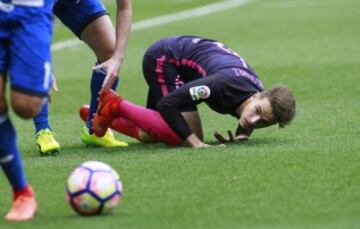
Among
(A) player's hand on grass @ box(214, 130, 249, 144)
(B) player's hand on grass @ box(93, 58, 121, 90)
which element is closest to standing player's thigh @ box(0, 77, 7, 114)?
(B) player's hand on grass @ box(93, 58, 121, 90)

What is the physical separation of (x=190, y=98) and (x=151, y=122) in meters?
0.61

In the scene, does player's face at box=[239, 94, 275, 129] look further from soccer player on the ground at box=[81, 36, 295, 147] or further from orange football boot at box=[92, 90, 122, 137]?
orange football boot at box=[92, 90, 122, 137]

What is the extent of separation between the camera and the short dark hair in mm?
9383

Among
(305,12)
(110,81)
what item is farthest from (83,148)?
(305,12)

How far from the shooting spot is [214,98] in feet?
31.1

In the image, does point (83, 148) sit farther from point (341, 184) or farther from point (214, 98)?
point (341, 184)

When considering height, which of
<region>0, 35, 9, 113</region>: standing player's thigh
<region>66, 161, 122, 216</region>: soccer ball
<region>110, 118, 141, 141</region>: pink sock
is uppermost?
<region>0, 35, 9, 113</region>: standing player's thigh

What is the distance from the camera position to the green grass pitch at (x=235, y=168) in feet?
22.7

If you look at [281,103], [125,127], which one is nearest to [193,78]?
[125,127]

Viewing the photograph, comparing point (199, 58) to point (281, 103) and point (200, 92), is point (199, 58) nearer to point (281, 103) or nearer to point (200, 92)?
point (200, 92)

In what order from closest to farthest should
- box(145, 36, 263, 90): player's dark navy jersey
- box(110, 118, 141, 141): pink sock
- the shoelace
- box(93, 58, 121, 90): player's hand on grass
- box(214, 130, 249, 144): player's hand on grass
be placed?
box(93, 58, 121, 90): player's hand on grass < the shoelace < box(145, 36, 263, 90): player's dark navy jersey < box(214, 130, 249, 144): player's hand on grass < box(110, 118, 141, 141): pink sock

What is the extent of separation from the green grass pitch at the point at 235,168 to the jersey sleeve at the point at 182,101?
0.71ft

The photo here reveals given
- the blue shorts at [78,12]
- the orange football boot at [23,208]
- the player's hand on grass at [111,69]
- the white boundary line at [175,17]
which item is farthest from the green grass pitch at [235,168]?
the white boundary line at [175,17]

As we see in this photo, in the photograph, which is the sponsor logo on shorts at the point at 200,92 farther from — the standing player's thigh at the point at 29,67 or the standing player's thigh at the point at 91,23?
the standing player's thigh at the point at 29,67
